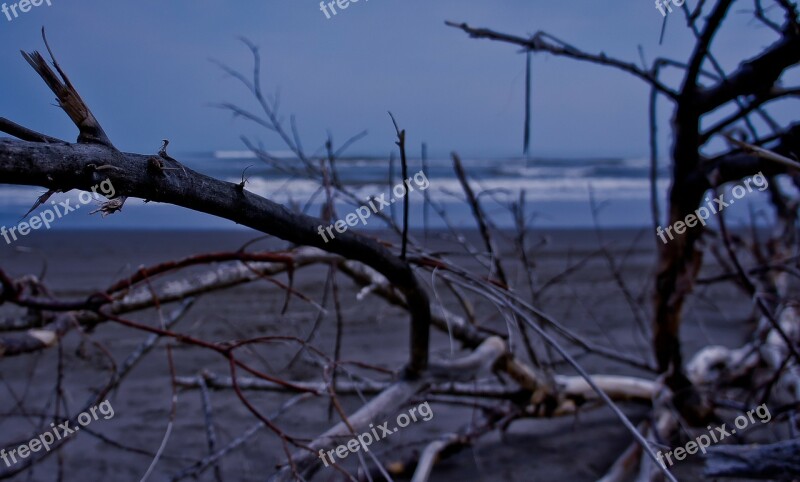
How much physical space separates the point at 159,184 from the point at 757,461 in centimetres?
155

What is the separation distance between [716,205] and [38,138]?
1.94 meters

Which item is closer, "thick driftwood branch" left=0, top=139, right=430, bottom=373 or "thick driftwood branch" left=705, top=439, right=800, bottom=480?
"thick driftwood branch" left=0, top=139, right=430, bottom=373

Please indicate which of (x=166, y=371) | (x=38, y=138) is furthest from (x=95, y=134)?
(x=166, y=371)

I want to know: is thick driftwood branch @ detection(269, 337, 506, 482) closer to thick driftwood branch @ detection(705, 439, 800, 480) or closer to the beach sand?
the beach sand

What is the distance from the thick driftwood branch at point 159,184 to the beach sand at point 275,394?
0.68 m

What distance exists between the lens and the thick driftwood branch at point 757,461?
1530mm

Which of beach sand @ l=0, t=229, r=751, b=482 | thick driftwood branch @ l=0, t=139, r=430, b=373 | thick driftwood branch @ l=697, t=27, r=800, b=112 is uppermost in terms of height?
thick driftwood branch @ l=697, t=27, r=800, b=112

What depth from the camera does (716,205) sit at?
2.03m

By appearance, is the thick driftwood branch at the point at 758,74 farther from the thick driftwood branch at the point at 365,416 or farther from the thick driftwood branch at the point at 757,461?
the thick driftwood branch at the point at 365,416

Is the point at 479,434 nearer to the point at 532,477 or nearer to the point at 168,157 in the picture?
the point at 532,477

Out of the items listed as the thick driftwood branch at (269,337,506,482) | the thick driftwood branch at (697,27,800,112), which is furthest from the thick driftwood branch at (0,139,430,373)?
the thick driftwood branch at (697,27,800,112)

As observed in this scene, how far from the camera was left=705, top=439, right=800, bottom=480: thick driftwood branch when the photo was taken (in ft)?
5.02

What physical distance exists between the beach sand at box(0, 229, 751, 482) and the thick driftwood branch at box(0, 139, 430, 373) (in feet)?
2.22

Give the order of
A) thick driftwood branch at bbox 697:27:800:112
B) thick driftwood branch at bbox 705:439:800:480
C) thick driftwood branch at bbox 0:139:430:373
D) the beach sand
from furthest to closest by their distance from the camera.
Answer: the beach sand < thick driftwood branch at bbox 697:27:800:112 < thick driftwood branch at bbox 705:439:800:480 < thick driftwood branch at bbox 0:139:430:373
